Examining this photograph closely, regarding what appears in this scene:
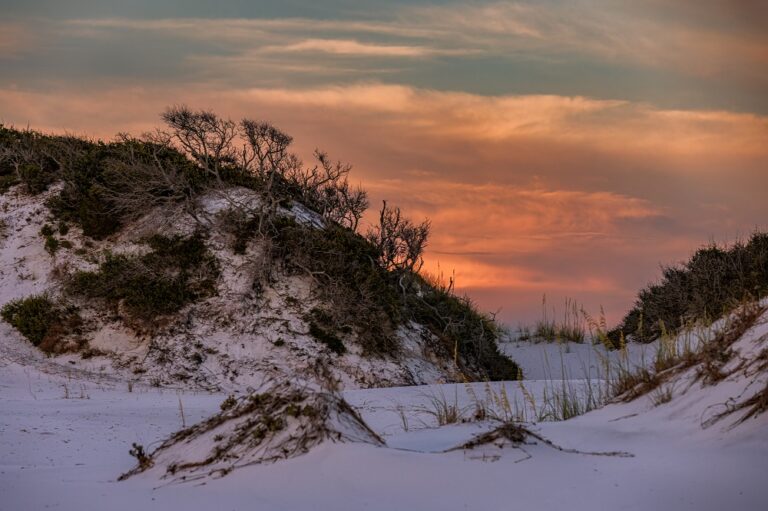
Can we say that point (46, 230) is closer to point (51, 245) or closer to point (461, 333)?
point (51, 245)

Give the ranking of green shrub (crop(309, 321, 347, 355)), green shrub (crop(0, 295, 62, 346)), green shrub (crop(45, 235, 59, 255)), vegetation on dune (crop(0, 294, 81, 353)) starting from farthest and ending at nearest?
green shrub (crop(45, 235, 59, 255))
green shrub (crop(309, 321, 347, 355))
green shrub (crop(0, 295, 62, 346))
vegetation on dune (crop(0, 294, 81, 353))

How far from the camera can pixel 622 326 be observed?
19000mm

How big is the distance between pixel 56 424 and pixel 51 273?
6589 mm

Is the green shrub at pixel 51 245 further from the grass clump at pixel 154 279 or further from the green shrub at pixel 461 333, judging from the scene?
the green shrub at pixel 461 333

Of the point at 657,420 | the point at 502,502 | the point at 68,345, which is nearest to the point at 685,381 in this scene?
the point at 657,420

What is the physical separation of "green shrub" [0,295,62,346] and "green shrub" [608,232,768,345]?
10311 millimetres

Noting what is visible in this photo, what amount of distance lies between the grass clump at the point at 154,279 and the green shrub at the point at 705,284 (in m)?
8.04

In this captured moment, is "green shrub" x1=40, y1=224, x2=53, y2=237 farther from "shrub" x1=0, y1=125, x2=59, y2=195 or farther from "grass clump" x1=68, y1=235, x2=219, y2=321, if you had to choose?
"grass clump" x1=68, y1=235, x2=219, y2=321

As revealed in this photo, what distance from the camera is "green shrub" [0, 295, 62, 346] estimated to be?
1330 centimetres

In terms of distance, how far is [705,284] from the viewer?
1609 centimetres

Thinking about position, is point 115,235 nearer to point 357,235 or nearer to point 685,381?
point 357,235

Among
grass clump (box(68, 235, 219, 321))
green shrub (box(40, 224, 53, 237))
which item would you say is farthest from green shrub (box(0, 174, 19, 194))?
grass clump (box(68, 235, 219, 321))

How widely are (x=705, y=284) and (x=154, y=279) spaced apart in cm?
1041

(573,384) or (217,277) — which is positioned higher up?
(217,277)
